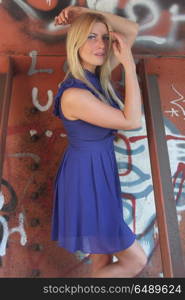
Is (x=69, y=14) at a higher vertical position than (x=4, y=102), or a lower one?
higher

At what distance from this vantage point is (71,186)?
1715 mm

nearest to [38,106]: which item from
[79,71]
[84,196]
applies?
[79,71]

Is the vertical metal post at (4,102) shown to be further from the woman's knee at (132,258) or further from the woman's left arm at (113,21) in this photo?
the woman's knee at (132,258)

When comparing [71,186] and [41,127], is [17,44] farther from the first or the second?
[71,186]

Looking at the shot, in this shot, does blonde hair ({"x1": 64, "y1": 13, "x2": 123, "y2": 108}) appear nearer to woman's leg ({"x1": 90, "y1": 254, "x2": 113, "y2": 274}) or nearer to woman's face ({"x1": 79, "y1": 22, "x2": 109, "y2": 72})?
woman's face ({"x1": 79, "y1": 22, "x2": 109, "y2": 72})

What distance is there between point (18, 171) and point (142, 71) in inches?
37.7

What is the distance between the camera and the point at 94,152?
1716mm

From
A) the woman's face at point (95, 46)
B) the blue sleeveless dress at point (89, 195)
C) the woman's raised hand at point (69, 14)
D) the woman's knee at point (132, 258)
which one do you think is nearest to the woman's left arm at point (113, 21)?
the woman's raised hand at point (69, 14)

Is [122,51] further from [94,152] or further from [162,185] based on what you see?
[162,185]

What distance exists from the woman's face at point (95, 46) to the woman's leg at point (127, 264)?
90cm

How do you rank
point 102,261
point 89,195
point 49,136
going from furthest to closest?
point 49,136 < point 102,261 < point 89,195

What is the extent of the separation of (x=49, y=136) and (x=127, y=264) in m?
0.95

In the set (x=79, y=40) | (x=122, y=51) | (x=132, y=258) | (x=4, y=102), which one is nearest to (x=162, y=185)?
(x=132, y=258)

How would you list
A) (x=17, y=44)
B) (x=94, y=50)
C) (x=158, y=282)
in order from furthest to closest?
1. (x=17, y=44)
2. (x=94, y=50)
3. (x=158, y=282)
